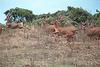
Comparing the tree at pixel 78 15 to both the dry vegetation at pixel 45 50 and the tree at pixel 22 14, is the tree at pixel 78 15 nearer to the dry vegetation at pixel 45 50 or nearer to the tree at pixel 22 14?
the tree at pixel 22 14

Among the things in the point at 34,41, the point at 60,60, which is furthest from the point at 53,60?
the point at 34,41

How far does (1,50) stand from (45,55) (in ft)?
5.96

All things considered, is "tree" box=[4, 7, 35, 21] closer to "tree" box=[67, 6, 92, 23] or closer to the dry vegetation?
"tree" box=[67, 6, 92, 23]

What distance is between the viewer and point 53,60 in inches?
455

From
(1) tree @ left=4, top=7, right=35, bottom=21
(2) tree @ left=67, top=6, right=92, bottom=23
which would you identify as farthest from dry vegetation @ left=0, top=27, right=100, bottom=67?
(1) tree @ left=4, top=7, right=35, bottom=21

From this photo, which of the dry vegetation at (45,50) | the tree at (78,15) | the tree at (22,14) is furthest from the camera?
the tree at (22,14)

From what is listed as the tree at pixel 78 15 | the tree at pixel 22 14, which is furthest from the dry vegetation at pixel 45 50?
the tree at pixel 22 14

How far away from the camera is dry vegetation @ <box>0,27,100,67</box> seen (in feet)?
36.7

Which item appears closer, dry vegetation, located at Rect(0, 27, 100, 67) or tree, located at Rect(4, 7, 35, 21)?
dry vegetation, located at Rect(0, 27, 100, 67)

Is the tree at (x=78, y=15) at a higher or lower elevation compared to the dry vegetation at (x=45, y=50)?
higher

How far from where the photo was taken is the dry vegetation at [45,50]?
1120 cm

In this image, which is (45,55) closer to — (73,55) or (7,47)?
(73,55)

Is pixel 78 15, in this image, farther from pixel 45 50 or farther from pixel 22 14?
pixel 45 50

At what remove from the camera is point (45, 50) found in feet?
43.7
